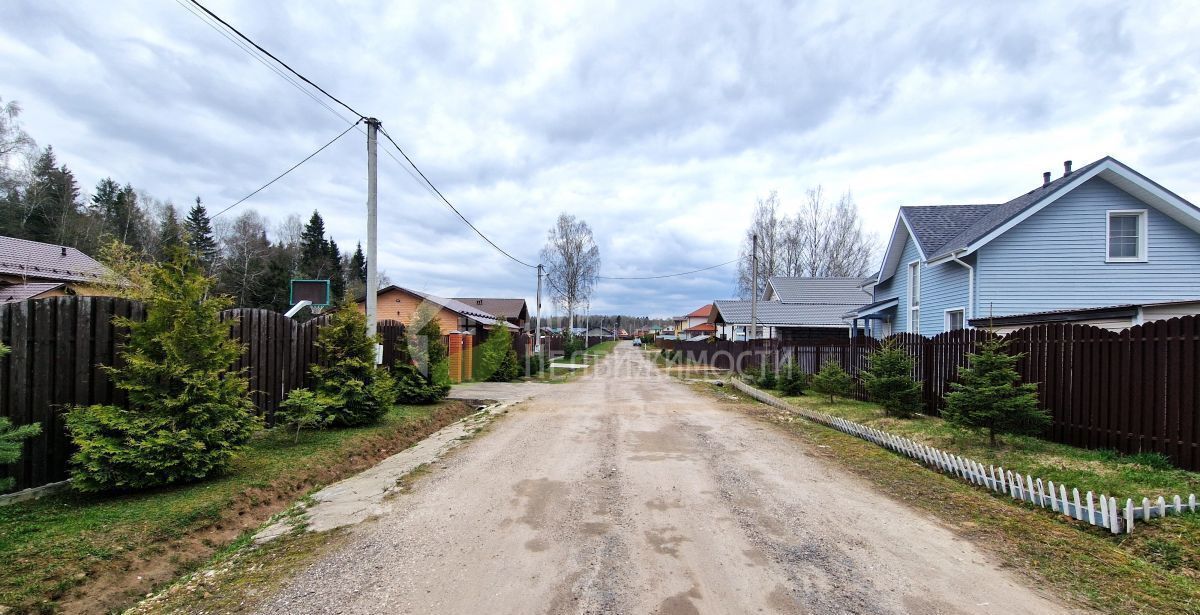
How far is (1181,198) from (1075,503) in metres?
12.7

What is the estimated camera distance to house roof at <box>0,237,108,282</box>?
23.4 meters

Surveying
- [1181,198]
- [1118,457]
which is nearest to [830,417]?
[1118,457]

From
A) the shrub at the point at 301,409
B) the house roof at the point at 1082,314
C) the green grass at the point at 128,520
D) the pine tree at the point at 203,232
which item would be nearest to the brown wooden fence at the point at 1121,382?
the house roof at the point at 1082,314

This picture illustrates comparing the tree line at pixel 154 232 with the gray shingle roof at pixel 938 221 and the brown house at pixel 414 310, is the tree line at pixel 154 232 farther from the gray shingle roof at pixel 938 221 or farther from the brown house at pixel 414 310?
the gray shingle roof at pixel 938 221

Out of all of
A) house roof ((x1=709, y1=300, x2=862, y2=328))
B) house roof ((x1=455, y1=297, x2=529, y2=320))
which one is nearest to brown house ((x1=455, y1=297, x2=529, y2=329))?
house roof ((x1=455, y1=297, x2=529, y2=320))

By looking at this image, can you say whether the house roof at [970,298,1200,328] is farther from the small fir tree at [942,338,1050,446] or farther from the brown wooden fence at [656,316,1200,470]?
the small fir tree at [942,338,1050,446]

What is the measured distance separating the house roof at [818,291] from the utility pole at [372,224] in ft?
85.3

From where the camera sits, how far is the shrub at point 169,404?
4.79m

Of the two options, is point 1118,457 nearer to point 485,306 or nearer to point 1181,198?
point 1181,198

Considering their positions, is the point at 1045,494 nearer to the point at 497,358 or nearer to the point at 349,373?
the point at 349,373

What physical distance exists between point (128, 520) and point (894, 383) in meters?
10.7

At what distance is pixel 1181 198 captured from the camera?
12156mm

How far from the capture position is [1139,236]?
13.0 metres

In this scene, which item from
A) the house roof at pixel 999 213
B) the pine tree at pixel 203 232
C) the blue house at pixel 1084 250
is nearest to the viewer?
the house roof at pixel 999 213
